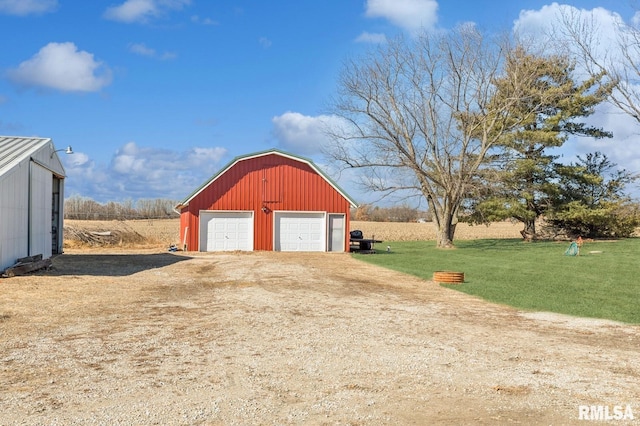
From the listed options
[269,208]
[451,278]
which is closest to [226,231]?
[269,208]

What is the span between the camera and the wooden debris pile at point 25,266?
15.6 metres

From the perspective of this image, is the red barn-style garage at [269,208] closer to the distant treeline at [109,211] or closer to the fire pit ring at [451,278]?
the fire pit ring at [451,278]

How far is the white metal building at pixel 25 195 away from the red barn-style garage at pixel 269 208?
797 centimetres

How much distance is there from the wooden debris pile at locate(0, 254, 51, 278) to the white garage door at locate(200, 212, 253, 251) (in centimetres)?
1130

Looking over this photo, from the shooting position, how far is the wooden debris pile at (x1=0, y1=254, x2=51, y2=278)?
15593 millimetres

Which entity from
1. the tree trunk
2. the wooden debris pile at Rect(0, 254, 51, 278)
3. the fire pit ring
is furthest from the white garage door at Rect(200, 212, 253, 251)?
the fire pit ring

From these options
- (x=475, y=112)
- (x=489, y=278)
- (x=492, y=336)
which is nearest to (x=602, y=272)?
Answer: (x=489, y=278)

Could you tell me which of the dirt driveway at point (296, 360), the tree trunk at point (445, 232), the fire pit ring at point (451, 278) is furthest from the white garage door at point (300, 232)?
the dirt driveway at point (296, 360)

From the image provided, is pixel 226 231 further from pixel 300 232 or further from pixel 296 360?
pixel 296 360

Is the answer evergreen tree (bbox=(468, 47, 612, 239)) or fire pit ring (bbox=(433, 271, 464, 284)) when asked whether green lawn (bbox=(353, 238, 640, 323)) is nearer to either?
fire pit ring (bbox=(433, 271, 464, 284))

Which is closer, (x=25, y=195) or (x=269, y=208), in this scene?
(x=25, y=195)

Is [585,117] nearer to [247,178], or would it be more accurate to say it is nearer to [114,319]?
[247,178]

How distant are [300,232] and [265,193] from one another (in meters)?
2.91

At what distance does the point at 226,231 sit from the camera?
29422 mm
